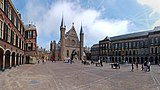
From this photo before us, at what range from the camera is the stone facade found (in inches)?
3005

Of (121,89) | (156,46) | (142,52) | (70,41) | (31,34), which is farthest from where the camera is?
(70,41)

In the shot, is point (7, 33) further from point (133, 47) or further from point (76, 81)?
point (133, 47)

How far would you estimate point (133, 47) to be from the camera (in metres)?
91.4

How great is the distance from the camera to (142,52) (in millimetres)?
85938

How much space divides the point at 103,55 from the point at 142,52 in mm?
29189

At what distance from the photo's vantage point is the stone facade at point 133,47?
3005 inches

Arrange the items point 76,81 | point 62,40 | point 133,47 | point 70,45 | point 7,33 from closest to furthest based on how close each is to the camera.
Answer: point 76,81, point 7,33, point 133,47, point 62,40, point 70,45

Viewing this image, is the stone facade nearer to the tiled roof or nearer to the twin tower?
the tiled roof

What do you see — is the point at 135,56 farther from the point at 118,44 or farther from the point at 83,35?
the point at 83,35

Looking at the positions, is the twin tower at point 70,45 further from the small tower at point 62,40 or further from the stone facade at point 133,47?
the stone facade at point 133,47

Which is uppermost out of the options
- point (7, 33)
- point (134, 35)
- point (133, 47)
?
point (134, 35)

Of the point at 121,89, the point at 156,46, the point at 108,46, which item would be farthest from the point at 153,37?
the point at 121,89

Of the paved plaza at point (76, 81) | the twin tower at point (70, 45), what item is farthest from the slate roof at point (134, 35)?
the paved plaza at point (76, 81)

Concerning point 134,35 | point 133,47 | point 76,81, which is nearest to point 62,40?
point 133,47
